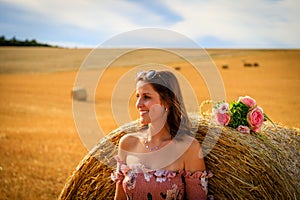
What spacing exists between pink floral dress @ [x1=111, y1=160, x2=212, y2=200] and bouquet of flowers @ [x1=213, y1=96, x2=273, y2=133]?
74 centimetres

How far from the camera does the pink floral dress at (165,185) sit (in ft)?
8.75

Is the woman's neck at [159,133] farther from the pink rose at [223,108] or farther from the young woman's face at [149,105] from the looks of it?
the pink rose at [223,108]

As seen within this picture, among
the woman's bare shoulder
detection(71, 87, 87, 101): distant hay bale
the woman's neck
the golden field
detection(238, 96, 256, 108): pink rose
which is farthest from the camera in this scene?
detection(71, 87, 87, 101): distant hay bale

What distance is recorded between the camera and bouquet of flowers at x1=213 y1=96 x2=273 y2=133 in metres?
3.26

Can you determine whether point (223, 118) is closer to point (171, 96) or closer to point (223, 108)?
point (223, 108)

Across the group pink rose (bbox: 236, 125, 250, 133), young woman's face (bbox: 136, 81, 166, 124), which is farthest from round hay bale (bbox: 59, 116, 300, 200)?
young woman's face (bbox: 136, 81, 166, 124)

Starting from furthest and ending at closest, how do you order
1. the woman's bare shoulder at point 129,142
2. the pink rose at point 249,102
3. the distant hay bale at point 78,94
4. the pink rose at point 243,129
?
the distant hay bale at point 78,94 → the pink rose at point 249,102 → the pink rose at point 243,129 → the woman's bare shoulder at point 129,142

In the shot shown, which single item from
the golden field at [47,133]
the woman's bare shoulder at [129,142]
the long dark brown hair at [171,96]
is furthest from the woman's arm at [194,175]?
the golden field at [47,133]

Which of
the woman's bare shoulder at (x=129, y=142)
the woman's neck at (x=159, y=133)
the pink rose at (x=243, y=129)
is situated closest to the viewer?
the woman's neck at (x=159, y=133)

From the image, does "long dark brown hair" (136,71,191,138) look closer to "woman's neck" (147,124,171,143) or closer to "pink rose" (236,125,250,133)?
"woman's neck" (147,124,171,143)

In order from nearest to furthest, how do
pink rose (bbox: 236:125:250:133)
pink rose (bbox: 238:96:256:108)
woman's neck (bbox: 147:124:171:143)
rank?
woman's neck (bbox: 147:124:171:143), pink rose (bbox: 236:125:250:133), pink rose (bbox: 238:96:256:108)

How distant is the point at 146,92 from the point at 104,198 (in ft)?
4.12

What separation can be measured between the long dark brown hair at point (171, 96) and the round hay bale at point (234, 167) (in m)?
0.39

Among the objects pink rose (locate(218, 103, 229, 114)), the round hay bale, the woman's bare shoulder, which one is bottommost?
the round hay bale
